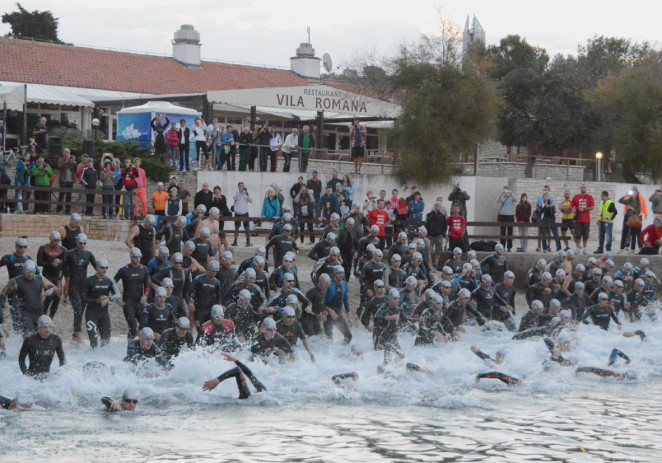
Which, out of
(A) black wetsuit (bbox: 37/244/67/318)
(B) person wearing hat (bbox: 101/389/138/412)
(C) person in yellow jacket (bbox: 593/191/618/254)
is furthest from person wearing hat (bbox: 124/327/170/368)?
(C) person in yellow jacket (bbox: 593/191/618/254)

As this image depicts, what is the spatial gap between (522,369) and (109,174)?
36.0 ft

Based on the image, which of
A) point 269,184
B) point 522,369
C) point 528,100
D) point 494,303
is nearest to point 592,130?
point 528,100

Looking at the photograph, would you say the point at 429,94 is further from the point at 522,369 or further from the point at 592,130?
the point at 592,130

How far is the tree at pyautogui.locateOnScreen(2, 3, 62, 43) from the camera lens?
57.4 m

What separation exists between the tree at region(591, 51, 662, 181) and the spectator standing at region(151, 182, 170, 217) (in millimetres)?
20800

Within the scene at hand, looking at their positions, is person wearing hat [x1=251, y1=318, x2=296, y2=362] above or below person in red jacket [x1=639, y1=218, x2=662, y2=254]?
below

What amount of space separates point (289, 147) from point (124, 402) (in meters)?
15.1

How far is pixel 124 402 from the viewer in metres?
13.2

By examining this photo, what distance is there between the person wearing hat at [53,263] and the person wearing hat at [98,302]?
2.13ft

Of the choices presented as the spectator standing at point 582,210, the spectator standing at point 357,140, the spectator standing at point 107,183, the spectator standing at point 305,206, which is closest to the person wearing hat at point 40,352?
the spectator standing at point 107,183

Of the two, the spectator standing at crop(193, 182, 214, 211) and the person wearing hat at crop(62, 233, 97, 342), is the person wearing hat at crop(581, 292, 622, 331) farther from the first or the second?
the person wearing hat at crop(62, 233, 97, 342)

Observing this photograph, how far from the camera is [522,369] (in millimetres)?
16953

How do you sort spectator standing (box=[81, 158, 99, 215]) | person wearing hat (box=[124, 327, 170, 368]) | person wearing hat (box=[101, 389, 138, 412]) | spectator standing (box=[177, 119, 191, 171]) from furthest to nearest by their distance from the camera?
spectator standing (box=[177, 119, 191, 171]) → spectator standing (box=[81, 158, 99, 215]) → person wearing hat (box=[124, 327, 170, 368]) → person wearing hat (box=[101, 389, 138, 412])

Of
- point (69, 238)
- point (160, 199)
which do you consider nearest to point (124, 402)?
point (69, 238)
